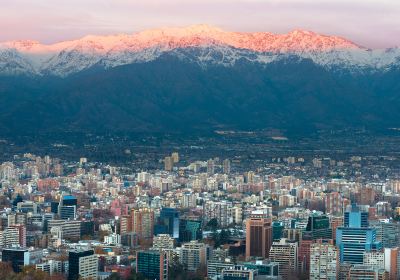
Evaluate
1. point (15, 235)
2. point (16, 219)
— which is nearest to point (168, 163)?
point (16, 219)

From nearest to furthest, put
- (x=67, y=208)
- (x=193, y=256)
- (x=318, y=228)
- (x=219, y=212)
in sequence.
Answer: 1. (x=193, y=256)
2. (x=318, y=228)
3. (x=67, y=208)
4. (x=219, y=212)

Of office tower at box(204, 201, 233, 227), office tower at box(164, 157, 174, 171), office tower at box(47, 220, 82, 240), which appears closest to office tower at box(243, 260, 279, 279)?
office tower at box(47, 220, 82, 240)

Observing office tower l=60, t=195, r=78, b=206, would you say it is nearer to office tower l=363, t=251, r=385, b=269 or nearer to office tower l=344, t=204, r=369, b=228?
office tower l=344, t=204, r=369, b=228

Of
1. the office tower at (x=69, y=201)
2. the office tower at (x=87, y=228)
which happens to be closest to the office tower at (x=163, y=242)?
the office tower at (x=87, y=228)

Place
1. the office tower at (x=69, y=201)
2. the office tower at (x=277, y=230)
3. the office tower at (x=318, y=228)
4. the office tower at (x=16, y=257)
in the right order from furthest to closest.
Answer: the office tower at (x=69, y=201)
the office tower at (x=318, y=228)
the office tower at (x=277, y=230)
the office tower at (x=16, y=257)

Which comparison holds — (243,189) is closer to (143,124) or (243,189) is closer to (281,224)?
(281,224)

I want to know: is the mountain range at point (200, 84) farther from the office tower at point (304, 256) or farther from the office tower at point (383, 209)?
the office tower at point (304, 256)

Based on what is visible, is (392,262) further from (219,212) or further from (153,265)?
(219,212)
